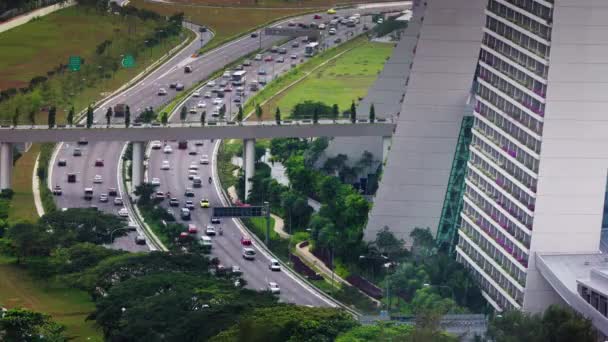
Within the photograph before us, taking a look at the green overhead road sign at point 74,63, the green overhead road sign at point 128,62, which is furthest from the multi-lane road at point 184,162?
the green overhead road sign at point 74,63

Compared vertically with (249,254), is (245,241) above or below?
above

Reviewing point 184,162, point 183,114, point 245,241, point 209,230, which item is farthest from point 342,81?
point 245,241

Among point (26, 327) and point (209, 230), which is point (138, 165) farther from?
point (26, 327)

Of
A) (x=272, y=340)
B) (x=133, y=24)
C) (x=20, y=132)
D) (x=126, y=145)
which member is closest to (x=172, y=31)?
(x=133, y=24)

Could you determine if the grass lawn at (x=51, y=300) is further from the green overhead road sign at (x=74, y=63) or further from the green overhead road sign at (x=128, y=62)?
the green overhead road sign at (x=128, y=62)

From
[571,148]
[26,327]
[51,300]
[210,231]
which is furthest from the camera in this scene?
[210,231]

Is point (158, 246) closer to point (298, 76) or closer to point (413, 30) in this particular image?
point (413, 30)

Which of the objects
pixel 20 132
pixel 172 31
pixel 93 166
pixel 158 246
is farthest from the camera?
pixel 172 31

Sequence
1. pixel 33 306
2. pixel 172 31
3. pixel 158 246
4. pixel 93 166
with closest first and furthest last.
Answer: pixel 33 306 → pixel 158 246 → pixel 93 166 → pixel 172 31
